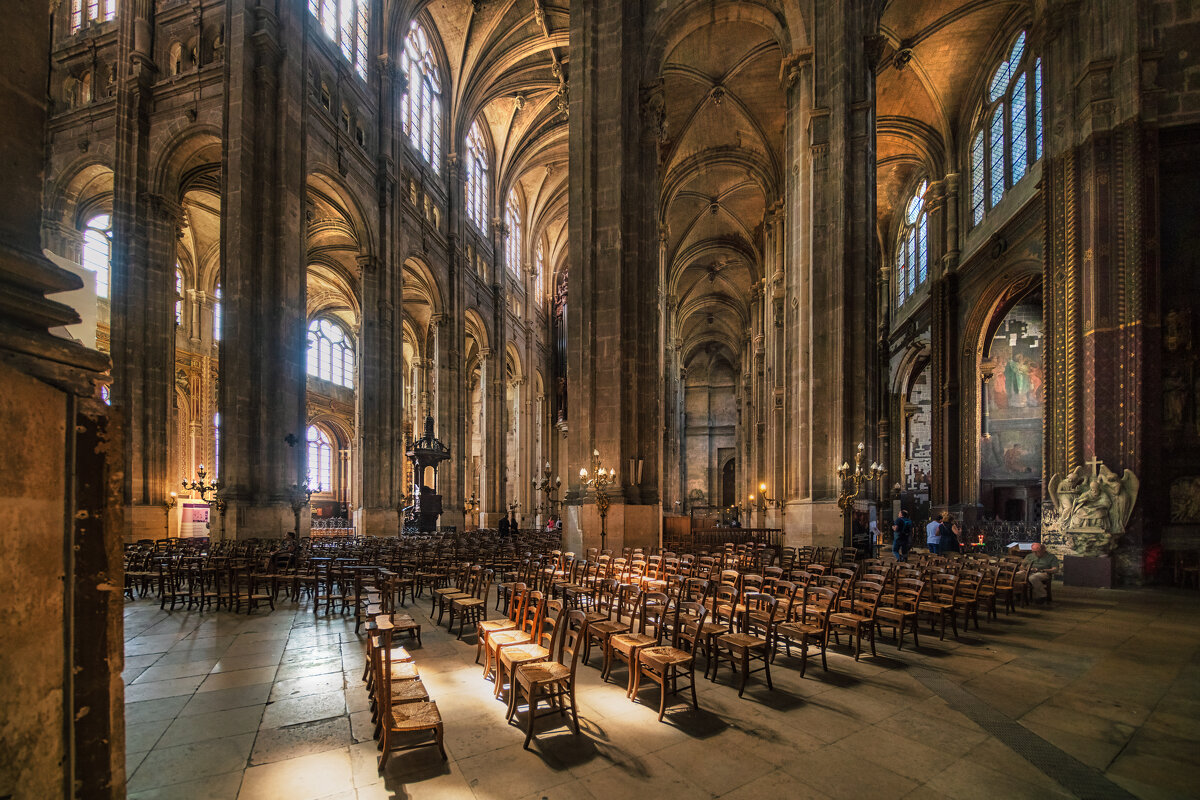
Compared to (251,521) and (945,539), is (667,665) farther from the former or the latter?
(251,521)

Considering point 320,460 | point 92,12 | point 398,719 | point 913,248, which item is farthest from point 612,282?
point 320,460

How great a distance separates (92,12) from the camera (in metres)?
21.4

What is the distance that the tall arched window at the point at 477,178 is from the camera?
104 feet

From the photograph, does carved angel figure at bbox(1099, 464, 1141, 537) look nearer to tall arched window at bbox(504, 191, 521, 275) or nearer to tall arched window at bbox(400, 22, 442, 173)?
tall arched window at bbox(400, 22, 442, 173)

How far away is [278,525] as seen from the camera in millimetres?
16344

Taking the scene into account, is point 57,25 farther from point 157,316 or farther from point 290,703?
point 290,703

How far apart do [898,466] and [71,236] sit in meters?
40.5

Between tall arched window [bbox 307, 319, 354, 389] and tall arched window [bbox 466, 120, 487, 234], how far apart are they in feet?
50.5

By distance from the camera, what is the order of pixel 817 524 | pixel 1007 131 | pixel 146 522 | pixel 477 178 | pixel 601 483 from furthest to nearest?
1. pixel 477 178
2. pixel 1007 131
3. pixel 146 522
4. pixel 817 524
5. pixel 601 483

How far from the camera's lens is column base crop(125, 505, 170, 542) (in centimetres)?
1831

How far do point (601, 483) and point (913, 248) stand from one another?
82.5ft

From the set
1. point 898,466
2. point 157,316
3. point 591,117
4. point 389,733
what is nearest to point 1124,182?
point 591,117

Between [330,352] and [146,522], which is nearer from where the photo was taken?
[146,522]

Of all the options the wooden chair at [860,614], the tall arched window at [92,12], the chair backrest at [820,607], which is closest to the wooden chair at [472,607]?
the chair backrest at [820,607]
